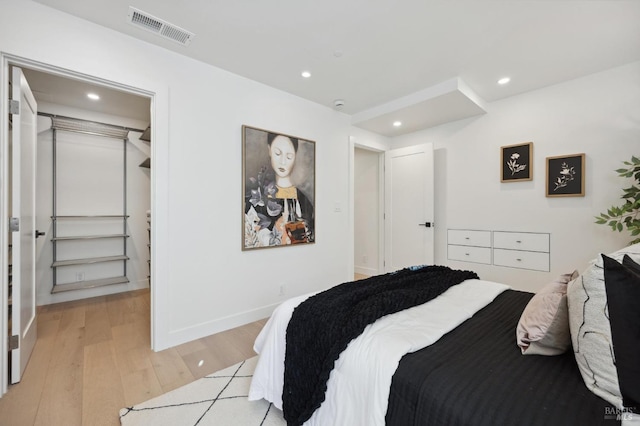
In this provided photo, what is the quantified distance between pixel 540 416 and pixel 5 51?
3233 millimetres

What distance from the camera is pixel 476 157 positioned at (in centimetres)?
360

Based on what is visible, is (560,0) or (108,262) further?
(108,262)

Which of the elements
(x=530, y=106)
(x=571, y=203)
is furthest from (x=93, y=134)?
(x=571, y=203)

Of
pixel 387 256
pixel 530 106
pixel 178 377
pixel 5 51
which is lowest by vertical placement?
pixel 178 377

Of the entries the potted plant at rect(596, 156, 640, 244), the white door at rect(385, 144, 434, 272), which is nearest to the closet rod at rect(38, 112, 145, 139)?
the white door at rect(385, 144, 434, 272)

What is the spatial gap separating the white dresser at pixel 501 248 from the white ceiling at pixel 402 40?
166 centimetres

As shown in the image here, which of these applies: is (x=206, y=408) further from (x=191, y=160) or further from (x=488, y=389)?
(x=191, y=160)

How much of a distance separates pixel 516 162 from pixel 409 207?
1428mm

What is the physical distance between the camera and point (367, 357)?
3.71 ft

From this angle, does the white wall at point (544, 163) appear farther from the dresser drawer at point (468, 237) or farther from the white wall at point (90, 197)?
the white wall at point (90, 197)

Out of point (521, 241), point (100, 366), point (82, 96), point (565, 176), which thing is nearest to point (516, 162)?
point (565, 176)

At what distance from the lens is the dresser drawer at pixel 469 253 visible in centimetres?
349

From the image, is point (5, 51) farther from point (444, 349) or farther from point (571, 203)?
point (571, 203)

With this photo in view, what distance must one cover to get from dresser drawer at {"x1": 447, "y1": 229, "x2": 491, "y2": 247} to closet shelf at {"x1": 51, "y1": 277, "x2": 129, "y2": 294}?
14.9 feet
